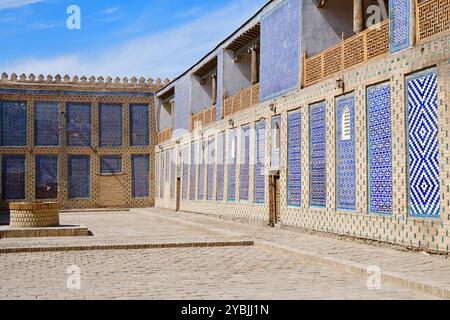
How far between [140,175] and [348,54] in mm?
20721

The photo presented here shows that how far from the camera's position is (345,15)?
1497 centimetres

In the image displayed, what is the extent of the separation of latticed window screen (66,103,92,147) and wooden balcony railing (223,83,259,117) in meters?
12.5

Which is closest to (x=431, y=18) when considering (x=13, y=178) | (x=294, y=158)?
(x=294, y=158)

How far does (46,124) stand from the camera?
30453 millimetres

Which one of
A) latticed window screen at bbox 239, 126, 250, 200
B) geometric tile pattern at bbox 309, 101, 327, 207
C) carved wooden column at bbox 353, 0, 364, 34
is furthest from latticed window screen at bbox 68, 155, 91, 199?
carved wooden column at bbox 353, 0, 364, 34

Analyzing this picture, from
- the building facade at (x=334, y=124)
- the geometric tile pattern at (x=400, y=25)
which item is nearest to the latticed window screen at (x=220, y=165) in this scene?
the building facade at (x=334, y=124)

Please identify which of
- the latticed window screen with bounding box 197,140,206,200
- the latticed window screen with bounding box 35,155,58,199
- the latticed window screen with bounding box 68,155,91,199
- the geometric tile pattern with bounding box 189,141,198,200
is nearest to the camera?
the latticed window screen with bounding box 197,140,206,200

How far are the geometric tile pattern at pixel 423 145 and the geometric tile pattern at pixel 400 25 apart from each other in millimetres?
706

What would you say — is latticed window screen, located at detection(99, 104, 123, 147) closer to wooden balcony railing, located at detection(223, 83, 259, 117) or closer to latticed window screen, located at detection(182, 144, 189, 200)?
latticed window screen, located at detection(182, 144, 189, 200)

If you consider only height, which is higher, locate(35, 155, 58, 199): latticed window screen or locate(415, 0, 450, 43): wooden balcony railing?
locate(415, 0, 450, 43): wooden balcony railing

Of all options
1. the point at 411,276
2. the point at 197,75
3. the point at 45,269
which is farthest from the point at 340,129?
the point at 197,75

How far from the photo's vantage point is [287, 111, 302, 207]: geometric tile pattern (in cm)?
1502

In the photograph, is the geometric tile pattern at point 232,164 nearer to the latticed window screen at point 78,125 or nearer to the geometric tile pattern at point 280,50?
the geometric tile pattern at point 280,50
